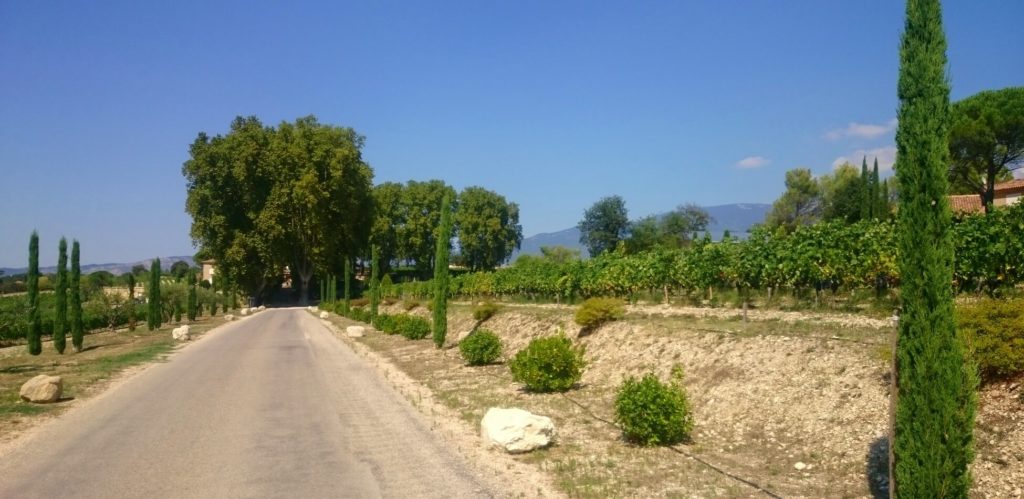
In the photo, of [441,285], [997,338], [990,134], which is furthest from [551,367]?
[990,134]

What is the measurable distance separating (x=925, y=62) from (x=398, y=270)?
324 ft

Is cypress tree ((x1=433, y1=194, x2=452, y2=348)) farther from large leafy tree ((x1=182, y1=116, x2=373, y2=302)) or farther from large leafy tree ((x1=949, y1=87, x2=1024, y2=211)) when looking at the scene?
large leafy tree ((x1=182, y1=116, x2=373, y2=302))

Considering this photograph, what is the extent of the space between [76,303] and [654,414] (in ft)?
96.7

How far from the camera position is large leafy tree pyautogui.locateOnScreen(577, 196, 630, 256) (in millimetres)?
79750

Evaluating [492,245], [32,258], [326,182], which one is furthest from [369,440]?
[492,245]

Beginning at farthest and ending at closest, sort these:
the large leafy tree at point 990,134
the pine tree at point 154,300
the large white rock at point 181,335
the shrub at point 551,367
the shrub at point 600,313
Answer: the pine tree at point 154,300
the large leafy tree at point 990,134
the large white rock at point 181,335
the shrub at point 600,313
the shrub at point 551,367

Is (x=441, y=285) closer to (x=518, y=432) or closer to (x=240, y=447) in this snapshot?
(x=240, y=447)

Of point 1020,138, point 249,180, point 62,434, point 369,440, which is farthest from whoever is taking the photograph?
point 249,180

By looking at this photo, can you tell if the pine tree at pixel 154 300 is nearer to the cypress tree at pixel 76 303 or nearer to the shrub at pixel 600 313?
the cypress tree at pixel 76 303

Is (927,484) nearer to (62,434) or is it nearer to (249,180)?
(62,434)

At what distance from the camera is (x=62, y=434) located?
388 inches

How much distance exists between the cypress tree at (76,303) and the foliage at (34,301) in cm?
124

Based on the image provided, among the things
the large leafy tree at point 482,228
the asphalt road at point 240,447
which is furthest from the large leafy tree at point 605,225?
the asphalt road at point 240,447

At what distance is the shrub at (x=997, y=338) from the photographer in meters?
6.94
